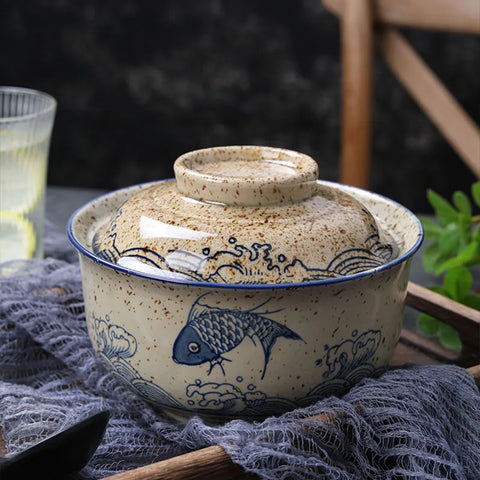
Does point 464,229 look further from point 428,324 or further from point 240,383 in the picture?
point 240,383

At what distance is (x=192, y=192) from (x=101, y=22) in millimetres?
1675

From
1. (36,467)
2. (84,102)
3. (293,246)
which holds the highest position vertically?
(293,246)

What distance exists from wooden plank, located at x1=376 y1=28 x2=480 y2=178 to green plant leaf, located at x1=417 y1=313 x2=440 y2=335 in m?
0.47

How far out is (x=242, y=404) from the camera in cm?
57

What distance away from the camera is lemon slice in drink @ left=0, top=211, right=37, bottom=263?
848mm

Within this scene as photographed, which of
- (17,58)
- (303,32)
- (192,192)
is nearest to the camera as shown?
(192,192)

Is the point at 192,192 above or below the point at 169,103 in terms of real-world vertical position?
above

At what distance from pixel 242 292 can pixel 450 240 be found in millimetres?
446

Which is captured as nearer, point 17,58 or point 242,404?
point 242,404

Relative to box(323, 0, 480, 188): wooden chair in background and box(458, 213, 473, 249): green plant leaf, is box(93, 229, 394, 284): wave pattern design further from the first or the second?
box(323, 0, 480, 188): wooden chair in background

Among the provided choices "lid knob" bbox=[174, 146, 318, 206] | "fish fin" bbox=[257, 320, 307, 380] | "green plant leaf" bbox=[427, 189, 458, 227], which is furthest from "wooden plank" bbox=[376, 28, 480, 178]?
"fish fin" bbox=[257, 320, 307, 380]

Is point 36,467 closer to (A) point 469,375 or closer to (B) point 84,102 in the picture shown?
(A) point 469,375

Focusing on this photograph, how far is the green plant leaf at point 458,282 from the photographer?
768mm

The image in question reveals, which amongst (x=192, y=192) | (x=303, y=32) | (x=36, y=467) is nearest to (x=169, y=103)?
(x=303, y=32)
